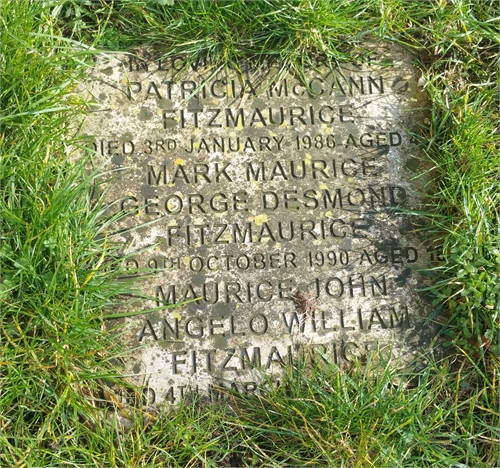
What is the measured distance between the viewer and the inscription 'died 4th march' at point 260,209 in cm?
263

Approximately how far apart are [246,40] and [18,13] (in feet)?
3.46

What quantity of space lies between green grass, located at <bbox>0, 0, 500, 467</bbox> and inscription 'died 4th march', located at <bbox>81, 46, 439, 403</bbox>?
10 cm

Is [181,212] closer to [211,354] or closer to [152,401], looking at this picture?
[211,354]

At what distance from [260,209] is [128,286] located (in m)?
0.69

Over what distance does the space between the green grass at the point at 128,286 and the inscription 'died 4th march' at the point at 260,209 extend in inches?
4.0

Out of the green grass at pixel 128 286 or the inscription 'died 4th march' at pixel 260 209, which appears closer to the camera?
the green grass at pixel 128 286

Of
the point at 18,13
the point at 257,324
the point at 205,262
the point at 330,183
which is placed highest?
the point at 18,13

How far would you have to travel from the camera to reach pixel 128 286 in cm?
266

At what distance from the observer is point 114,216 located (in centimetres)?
272

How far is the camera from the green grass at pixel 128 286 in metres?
2.50

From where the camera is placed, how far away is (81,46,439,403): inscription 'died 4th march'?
8.64ft

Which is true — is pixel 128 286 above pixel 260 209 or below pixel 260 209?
below

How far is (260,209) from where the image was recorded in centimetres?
274

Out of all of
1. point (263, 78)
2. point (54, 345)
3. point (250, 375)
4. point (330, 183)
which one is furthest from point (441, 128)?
point (54, 345)
